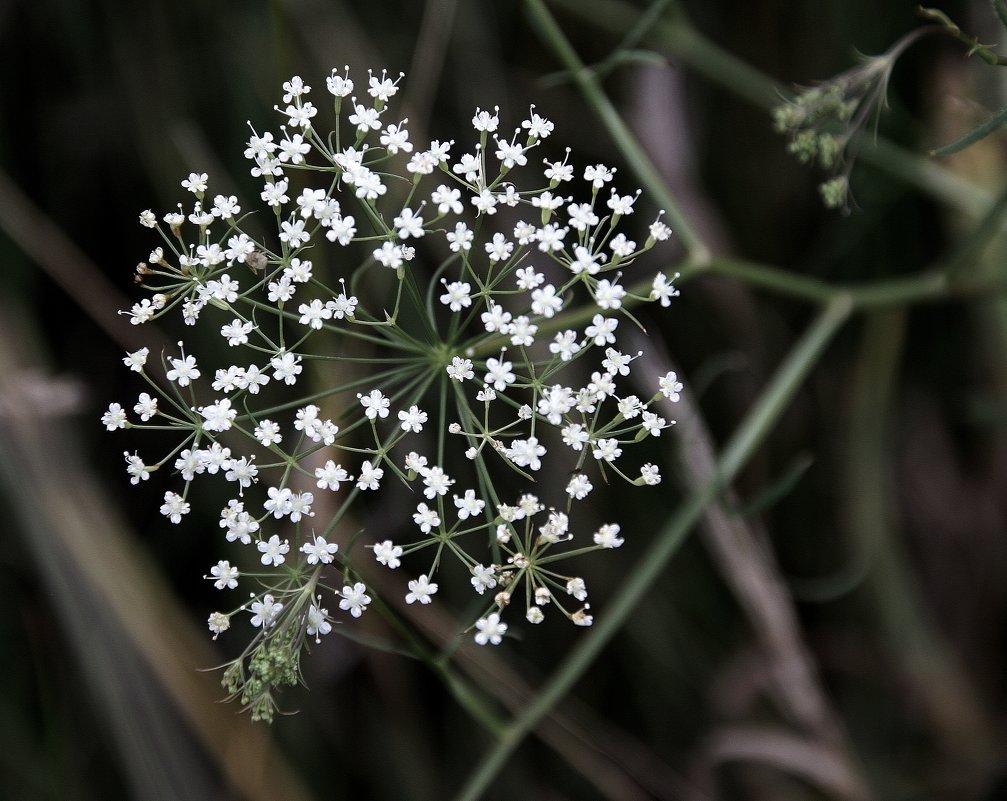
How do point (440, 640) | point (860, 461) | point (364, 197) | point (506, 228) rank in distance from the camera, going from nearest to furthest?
point (364, 197), point (440, 640), point (860, 461), point (506, 228)

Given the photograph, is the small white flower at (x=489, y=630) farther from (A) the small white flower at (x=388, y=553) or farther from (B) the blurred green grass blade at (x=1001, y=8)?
(B) the blurred green grass blade at (x=1001, y=8)

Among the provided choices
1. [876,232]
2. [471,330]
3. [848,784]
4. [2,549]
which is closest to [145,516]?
[2,549]

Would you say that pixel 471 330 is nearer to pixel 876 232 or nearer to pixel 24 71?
pixel 876 232

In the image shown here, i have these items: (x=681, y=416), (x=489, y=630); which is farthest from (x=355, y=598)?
(x=681, y=416)

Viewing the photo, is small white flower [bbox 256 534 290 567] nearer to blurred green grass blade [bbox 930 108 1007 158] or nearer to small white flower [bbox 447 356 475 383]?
small white flower [bbox 447 356 475 383]

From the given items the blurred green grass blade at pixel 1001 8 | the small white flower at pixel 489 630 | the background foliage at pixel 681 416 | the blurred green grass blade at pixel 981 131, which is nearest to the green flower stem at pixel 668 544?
the background foliage at pixel 681 416

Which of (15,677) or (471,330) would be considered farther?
(471,330)

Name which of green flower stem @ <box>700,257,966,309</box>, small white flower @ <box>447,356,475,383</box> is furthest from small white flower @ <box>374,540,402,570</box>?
green flower stem @ <box>700,257,966,309</box>
